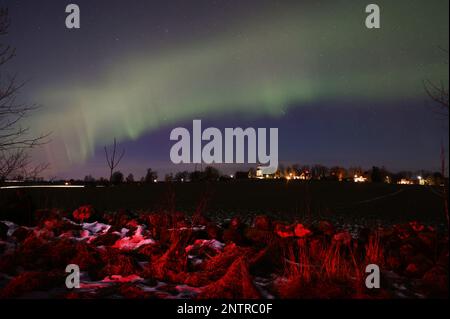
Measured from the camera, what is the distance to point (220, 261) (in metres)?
7.16

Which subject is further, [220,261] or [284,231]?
[284,231]

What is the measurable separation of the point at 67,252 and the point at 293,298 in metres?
4.50

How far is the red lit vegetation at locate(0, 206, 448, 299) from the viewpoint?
230 inches

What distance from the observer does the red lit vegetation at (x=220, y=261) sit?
5.83 metres

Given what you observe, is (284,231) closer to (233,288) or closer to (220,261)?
(220,261)

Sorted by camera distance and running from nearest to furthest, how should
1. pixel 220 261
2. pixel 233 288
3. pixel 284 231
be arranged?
1. pixel 233 288
2. pixel 220 261
3. pixel 284 231

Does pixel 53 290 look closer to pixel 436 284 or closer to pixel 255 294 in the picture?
pixel 255 294

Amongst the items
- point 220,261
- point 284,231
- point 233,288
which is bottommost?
point 233,288

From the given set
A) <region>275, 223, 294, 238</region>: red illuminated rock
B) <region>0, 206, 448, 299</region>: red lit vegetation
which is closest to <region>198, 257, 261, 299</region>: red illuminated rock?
<region>0, 206, 448, 299</region>: red lit vegetation

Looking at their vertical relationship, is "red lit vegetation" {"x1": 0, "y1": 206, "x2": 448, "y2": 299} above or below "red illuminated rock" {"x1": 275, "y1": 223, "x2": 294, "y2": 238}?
below

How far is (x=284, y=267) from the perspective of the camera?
7.07m

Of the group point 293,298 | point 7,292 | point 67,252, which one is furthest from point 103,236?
point 293,298

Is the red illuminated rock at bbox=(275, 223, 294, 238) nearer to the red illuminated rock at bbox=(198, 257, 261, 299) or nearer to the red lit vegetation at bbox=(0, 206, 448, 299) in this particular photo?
the red lit vegetation at bbox=(0, 206, 448, 299)

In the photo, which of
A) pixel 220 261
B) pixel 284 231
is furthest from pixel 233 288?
pixel 284 231
